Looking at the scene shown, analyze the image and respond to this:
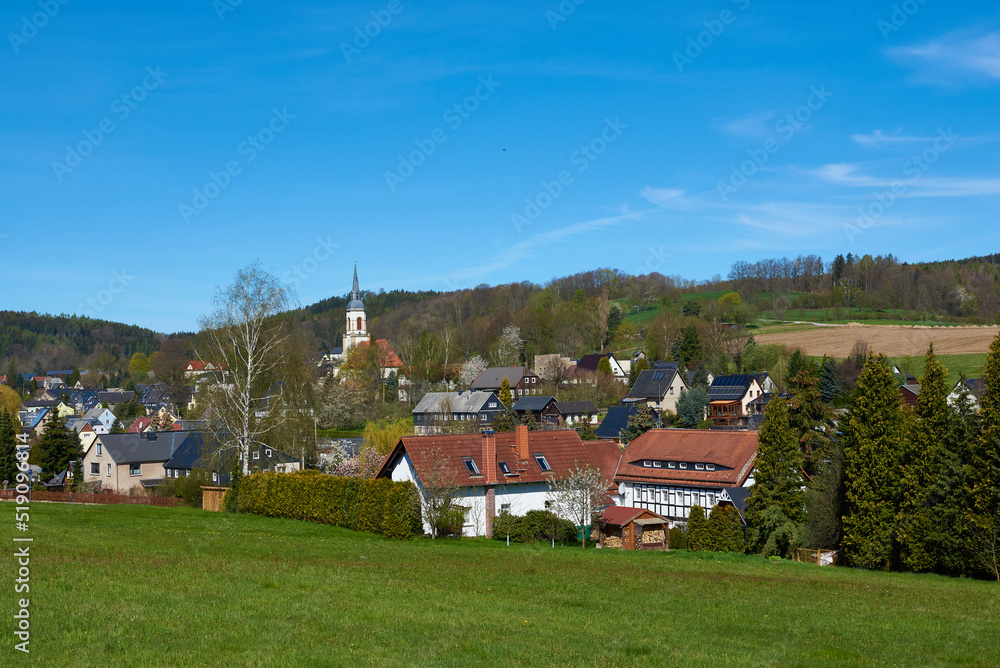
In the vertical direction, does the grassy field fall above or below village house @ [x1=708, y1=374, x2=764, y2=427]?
below

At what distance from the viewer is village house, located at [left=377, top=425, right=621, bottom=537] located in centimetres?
3806

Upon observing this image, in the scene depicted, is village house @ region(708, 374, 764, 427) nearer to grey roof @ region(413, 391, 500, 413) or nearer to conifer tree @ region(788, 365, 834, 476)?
grey roof @ region(413, 391, 500, 413)

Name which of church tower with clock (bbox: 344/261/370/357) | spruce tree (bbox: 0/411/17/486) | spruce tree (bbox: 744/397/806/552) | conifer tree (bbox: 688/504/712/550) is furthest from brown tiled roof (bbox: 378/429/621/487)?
church tower with clock (bbox: 344/261/370/357)

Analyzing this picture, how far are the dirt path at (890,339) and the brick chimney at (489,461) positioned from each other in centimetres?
7625

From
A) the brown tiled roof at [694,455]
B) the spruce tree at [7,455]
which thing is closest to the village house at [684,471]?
the brown tiled roof at [694,455]

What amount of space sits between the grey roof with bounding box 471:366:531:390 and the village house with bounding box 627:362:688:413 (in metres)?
19.9

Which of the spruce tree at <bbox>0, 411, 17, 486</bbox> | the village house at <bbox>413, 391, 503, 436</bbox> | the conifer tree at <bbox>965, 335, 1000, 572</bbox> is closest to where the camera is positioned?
the conifer tree at <bbox>965, 335, 1000, 572</bbox>

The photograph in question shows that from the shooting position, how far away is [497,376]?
376 ft

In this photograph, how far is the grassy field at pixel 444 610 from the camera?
40.0ft

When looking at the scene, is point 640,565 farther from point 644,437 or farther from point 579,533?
point 644,437

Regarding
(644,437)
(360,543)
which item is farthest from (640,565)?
(644,437)

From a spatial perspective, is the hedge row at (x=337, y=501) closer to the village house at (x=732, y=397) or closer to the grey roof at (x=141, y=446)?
the grey roof at (x=141, y=446)

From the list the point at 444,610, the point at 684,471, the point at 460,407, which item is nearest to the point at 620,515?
the point at 684,471

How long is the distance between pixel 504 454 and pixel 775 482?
44.8ft
